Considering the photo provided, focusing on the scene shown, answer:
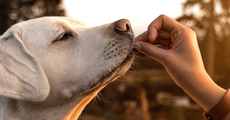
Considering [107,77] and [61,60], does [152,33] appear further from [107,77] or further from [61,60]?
[61,60]

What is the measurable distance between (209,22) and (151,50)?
1481 centimetres

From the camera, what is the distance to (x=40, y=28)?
250 cm

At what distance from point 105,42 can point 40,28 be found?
68 cm

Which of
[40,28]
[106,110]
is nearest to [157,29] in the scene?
[40,28]

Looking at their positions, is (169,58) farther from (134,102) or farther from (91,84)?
(134,102)

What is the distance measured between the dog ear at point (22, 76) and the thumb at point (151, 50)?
0.90 metres

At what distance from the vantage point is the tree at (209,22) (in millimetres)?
15328

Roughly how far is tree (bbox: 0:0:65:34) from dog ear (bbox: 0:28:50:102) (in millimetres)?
7295

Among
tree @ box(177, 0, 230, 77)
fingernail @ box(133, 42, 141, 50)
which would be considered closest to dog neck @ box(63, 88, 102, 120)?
fingernail @ box(133, 42, 141, 50)

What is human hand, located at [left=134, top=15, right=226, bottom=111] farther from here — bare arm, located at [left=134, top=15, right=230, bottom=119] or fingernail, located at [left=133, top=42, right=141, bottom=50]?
fingernail, located at [left=133, top=42, right=141, bottom=50]

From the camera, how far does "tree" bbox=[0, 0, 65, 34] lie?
9336 mm

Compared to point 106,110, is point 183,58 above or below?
above

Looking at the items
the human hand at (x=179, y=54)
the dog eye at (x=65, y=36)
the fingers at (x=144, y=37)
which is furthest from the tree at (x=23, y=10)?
the human hand at (x=179, y=54)

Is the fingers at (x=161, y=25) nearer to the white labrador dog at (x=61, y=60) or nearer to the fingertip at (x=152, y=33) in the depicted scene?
the fingertip at (x=152, y=33)
